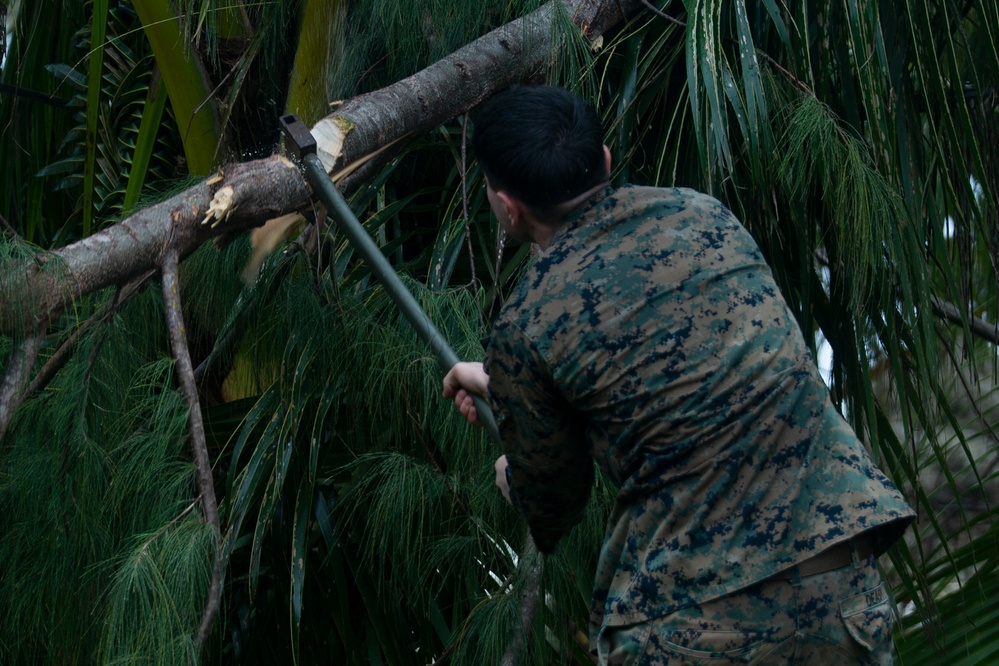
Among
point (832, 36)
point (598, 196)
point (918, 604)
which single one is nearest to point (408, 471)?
point (598, 196)

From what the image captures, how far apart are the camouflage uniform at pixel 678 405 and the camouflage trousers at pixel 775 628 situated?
0.05 feet

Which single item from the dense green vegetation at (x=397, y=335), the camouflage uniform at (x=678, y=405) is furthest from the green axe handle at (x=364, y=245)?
the camouflage uniform at (x=678, y=405)

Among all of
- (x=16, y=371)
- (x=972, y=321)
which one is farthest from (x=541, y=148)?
(x=972, y=321)

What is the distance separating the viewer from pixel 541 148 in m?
1.08

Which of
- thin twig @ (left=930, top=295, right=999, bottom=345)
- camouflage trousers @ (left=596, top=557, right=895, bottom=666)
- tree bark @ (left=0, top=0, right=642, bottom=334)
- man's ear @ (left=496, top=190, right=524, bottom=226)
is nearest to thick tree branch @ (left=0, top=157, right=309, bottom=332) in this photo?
tree bark @ (left=0, top=0, right=642, bottom=334)

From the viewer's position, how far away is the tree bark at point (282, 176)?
4.37ft

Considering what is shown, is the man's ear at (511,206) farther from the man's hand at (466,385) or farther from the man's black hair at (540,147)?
the man's hand at (466,385)

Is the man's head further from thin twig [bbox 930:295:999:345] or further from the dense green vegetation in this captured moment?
thin twig [bbox 930:295:999:345]

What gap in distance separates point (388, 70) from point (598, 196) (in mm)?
1100

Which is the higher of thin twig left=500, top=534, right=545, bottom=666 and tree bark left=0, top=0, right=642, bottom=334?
tree bark left=0, top=0, right=642, bottom=334

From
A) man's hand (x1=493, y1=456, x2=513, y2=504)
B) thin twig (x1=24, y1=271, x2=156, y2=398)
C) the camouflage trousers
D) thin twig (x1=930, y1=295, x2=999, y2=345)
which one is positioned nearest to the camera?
the camouflage trousers

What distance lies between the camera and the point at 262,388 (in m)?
1.95

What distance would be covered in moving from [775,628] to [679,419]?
20cm

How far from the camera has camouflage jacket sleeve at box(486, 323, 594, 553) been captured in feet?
3.51
